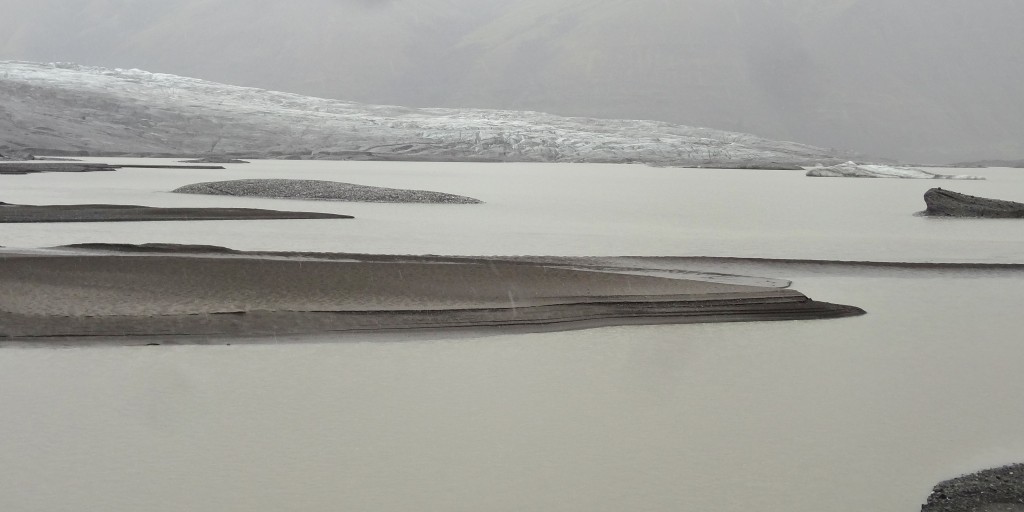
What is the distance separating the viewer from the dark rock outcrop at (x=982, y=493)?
157 inches

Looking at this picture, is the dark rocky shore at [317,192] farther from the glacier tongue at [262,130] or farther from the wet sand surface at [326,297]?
the glacier tongue at [262,130]

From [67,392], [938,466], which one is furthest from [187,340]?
[938,466]

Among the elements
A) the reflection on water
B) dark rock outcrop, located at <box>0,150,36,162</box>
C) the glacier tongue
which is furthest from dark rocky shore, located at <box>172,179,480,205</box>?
the glacier tongue

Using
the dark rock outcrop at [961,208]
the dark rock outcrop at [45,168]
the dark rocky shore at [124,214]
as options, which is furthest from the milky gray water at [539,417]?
the dark rock outcrop at [45,168]

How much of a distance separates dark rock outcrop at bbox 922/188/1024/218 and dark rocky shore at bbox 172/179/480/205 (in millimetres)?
9106

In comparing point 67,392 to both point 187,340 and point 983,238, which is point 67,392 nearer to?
point 187,340

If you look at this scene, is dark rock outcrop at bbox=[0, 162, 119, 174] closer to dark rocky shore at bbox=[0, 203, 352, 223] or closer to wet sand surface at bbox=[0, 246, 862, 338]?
dark rocky shore at bbox=[0, 203, 352, 223]

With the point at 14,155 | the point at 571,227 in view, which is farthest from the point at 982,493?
the point at 14,155

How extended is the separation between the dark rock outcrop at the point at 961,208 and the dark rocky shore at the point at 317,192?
29.9 feet

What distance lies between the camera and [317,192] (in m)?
22.7

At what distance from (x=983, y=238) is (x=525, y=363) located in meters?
12.1

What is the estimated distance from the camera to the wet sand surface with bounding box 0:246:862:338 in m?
7.36

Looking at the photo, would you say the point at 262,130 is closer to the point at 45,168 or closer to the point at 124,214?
the point at 45,168

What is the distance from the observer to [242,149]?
58156 mm
